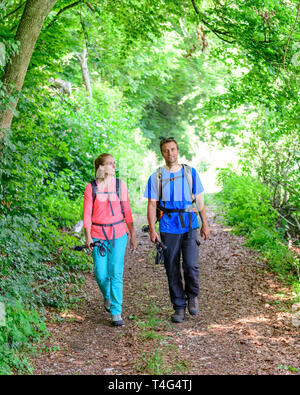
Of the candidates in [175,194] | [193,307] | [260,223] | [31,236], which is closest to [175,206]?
[175,194]

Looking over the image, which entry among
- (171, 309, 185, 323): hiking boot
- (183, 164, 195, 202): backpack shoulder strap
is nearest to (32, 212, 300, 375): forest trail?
(171, 309, 185, 323): hiking boot

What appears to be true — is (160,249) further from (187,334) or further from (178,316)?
(187,334)

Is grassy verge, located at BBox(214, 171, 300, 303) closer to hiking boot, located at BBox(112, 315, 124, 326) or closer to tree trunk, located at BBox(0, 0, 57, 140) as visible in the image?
hiking boot, located at BBox(112, 315, 124, 326)

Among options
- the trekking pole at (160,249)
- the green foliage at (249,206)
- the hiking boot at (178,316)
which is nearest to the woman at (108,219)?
the trekking pole at (160,249)

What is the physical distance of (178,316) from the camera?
5227 millimetres

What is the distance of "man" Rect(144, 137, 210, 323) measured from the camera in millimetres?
5074

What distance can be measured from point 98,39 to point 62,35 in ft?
26.0

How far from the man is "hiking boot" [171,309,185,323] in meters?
0.01

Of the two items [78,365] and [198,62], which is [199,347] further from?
[198,62]

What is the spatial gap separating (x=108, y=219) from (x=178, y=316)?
4.64ft

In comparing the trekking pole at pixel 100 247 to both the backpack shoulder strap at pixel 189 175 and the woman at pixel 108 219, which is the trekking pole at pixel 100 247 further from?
the backpack shoulder strap at pixel 189 175

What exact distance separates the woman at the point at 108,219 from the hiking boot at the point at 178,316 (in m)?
0.64

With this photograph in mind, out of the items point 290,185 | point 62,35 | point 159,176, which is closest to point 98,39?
point 62,35

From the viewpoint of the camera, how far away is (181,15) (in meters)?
8.57
